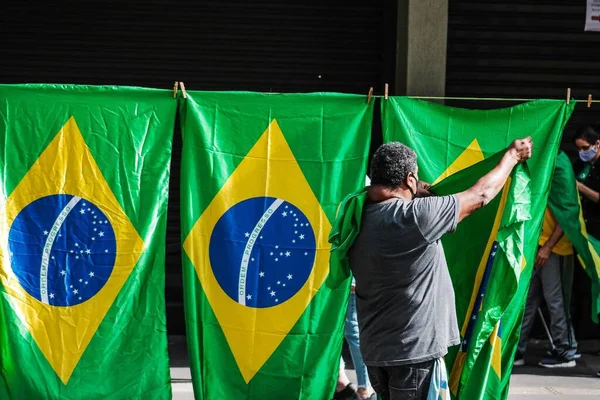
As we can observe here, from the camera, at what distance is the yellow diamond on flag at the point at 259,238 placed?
20.3ft

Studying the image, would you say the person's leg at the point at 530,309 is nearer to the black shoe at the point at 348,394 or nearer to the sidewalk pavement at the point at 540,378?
the sidewalk pavement at the point at 540,378

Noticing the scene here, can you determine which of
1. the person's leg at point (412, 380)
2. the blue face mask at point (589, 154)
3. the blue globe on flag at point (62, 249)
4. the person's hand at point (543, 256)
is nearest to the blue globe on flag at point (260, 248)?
the blue globe on flag at point (62, 249)

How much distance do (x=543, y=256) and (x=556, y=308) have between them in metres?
0.46

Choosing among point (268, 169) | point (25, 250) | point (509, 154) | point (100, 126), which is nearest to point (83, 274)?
point (25, 250)

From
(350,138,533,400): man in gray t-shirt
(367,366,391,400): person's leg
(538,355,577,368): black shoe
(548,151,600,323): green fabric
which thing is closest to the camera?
(350,138,533,400): man in gray t-shirt

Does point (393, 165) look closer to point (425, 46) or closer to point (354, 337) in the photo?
point (354, 337)

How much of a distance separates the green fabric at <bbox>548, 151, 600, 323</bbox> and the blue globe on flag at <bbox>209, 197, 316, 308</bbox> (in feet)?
8.39

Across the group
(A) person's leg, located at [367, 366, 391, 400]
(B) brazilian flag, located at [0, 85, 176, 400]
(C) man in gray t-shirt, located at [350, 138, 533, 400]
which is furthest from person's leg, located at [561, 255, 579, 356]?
(A) person's leg, located at [367, 366, 391, 400]

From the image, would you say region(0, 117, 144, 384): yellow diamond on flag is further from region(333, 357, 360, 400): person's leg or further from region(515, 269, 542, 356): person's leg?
region(515, 269, 542, 356): person's leg

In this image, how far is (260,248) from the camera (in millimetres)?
6191

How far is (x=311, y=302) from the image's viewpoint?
20.5 ft

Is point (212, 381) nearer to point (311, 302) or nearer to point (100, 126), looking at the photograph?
point (311, 302)

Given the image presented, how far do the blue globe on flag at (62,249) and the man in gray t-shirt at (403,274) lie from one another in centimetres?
206

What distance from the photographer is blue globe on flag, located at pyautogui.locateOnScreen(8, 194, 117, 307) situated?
6176mm
